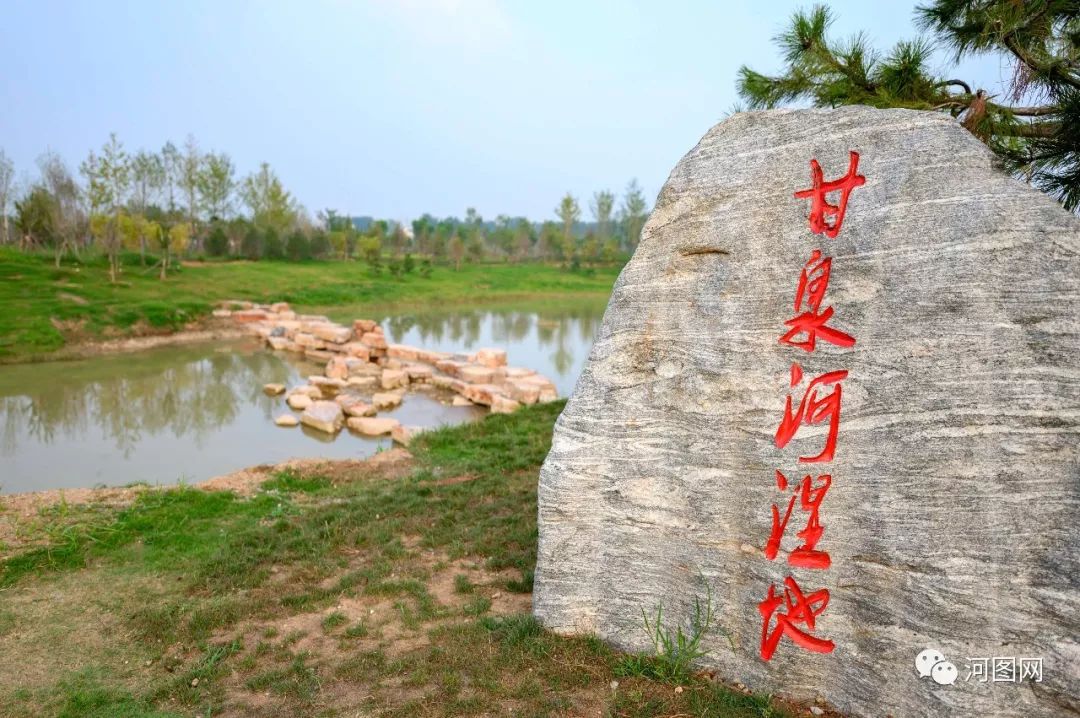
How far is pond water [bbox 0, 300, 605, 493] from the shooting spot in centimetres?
849

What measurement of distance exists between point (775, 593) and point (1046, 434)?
1240 mm

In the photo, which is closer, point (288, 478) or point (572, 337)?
point (288, 478)

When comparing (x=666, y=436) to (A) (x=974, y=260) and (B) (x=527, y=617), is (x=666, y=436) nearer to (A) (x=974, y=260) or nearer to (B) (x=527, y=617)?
(B) (x=527, y=617)

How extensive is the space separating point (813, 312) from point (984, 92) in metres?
1.97

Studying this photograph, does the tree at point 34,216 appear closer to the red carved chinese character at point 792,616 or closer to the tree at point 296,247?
the tree at point 296,247

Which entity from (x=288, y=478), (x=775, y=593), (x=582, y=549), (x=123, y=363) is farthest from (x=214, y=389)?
(x=775, y=593)

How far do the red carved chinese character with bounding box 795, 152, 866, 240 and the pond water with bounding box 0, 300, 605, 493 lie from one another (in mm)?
6306

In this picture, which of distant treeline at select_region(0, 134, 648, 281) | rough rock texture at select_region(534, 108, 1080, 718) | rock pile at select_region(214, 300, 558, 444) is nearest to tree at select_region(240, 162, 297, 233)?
distant treeline at select_region(0, 134, 648, 281)

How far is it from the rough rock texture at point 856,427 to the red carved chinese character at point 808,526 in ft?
0.10

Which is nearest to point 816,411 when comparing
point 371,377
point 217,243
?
point 371,377

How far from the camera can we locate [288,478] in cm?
683

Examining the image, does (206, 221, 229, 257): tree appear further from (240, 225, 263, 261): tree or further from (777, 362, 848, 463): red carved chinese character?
(777, 362, 848, 463): red carved chinese character

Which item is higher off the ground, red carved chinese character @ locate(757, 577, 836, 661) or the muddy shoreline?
red carved chinese character @ locate(757, 577, 836, 661)

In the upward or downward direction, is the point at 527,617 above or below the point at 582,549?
below
